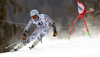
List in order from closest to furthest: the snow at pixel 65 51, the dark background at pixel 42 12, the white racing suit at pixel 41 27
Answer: the snow at pixel 65 51
the white racing suit at pixel 41 27
the dark background at pixel 42 12

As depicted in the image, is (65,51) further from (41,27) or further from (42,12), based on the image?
(42,12)

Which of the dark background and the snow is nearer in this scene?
the snow

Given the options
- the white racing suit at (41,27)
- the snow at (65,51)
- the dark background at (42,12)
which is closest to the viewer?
the snow at (65,51)

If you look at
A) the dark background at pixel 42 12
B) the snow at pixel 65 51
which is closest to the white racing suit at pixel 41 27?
the snow at pixel 65 51

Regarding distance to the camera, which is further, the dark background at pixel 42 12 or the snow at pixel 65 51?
the dark background at pixel 42 12

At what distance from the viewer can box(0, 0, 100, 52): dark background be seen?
6551mm

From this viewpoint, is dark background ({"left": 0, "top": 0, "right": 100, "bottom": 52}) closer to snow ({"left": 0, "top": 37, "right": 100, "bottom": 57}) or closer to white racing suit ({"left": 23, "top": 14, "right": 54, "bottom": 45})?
white racing suit ({"left": 23, "top": 14, "right": 54, "bottom": 45})

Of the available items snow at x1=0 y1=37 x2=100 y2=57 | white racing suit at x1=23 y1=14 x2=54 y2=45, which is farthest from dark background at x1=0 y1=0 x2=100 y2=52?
snow at x1=0 y1=37 x2=100 y2=57

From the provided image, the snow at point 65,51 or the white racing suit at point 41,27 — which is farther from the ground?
the white racing suit at point 41,27

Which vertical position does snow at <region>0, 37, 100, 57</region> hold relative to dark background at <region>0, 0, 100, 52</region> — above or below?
below

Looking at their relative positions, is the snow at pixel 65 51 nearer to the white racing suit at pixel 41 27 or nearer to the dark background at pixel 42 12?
the white racing suit at pixel 41 27

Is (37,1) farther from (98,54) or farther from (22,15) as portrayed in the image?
(98,54)

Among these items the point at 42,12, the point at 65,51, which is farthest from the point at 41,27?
the point at 42,12

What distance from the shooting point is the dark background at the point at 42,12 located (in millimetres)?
6551
